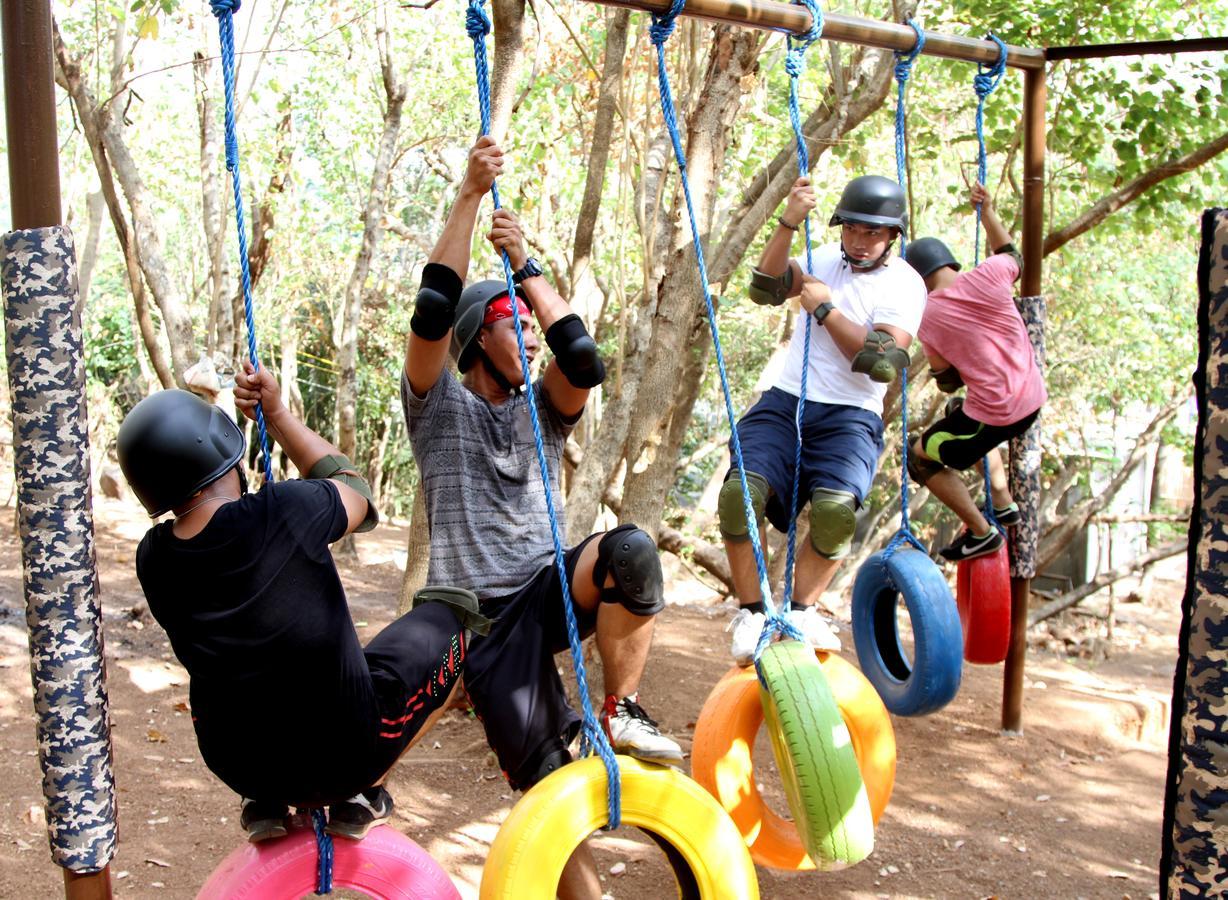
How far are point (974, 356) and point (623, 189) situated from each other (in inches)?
68.8

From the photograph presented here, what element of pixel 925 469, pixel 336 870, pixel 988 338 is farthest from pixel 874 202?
pixel 336 870

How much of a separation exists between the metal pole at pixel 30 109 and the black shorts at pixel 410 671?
123 centimetres

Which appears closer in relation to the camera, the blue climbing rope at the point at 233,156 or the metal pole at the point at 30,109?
the metal pole at the point at 30,109

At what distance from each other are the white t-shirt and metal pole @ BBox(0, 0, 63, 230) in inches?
98.4

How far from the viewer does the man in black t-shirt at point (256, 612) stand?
7.86 feet

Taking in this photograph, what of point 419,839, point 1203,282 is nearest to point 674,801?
point 1203,282

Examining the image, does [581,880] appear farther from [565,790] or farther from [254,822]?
[254,822]

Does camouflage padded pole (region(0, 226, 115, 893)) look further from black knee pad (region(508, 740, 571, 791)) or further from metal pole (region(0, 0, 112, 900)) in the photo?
black knee pad (region(508, 740, 571, 791))

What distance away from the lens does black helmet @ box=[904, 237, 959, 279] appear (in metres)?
4.88

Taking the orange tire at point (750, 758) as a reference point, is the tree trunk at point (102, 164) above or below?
above

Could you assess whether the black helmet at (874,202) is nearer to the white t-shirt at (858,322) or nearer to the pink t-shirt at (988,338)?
the white t-shirt at (858,322)

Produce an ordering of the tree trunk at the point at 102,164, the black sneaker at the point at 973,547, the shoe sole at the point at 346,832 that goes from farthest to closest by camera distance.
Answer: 1. the tree trunk at the point at 102,164
2. the black sneaker at the point at 973,547
3. the shoe sole at the point at 346,832

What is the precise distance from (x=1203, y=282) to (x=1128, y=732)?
4.49 meters

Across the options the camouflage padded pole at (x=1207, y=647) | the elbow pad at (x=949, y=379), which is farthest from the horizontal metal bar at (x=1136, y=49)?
the camouflage padded pole at (x=1207, y=647)
